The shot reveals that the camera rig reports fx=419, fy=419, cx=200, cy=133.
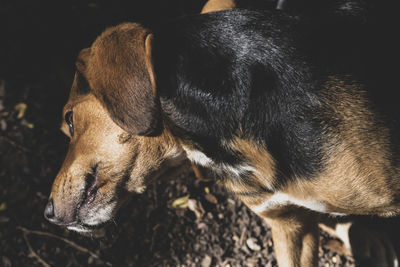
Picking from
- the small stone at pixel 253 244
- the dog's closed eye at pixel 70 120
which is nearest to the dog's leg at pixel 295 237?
the small stone at pixel 253 244

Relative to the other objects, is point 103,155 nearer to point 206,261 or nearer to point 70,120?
point 70,120

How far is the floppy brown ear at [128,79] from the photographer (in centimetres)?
171

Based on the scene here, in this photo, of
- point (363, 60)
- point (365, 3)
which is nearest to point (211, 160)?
point (363, 60)

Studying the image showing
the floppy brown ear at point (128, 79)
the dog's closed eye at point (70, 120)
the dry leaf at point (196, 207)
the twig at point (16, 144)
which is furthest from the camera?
the twig at point (16, 144)

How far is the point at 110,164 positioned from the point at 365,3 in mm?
1453

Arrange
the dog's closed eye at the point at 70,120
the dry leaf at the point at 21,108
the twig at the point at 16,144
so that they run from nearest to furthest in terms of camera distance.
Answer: the dog's closed eye at the point at 70,120, the twig at the point at 16,144, the dry leaf at the point at 21,108

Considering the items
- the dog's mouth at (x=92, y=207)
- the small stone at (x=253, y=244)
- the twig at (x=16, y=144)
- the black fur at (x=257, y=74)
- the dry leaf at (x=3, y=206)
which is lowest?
the small stone at (x=253, y=244)

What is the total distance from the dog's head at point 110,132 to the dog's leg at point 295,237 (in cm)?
80

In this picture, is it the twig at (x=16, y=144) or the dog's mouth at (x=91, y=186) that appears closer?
the dog's mouth at (x=91, y=186)

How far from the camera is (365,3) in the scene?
6.61 feet

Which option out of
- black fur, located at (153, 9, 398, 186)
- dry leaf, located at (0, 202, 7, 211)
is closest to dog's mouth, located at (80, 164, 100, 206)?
black fur, located at (153, 9, 398, 186)

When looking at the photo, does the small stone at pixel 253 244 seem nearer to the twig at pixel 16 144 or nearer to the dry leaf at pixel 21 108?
the twig at pixel 16 144

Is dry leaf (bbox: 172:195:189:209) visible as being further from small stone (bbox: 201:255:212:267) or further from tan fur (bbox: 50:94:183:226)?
tan fur (bbox: 50:94:183:226)

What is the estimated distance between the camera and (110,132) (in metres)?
1.99
